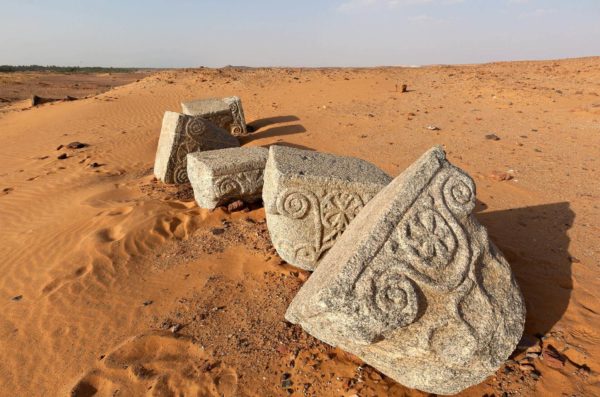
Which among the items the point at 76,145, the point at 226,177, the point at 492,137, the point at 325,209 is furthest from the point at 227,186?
the point at 76,145

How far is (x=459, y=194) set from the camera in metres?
2.40

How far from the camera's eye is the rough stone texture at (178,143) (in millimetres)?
6352

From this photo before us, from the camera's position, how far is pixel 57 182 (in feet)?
23.4

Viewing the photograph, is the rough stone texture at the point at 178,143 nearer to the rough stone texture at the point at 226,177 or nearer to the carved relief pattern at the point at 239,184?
the rough stone texture at the point at 226,177

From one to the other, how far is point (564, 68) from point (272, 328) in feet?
69.7

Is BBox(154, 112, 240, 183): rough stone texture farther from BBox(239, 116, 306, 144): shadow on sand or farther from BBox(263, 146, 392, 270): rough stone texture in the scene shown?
BBox(263, 146, 392, 270): rough stone texture

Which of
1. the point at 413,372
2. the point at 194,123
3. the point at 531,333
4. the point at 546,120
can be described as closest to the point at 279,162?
the point at 413,372

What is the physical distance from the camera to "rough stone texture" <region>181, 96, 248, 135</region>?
8.93 m

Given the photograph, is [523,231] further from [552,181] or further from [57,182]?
[57,182]

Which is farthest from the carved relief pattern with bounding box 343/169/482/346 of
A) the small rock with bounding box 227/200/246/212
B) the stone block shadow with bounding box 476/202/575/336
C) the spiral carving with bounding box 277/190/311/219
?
the small rock with bounding box 227/200/246/212

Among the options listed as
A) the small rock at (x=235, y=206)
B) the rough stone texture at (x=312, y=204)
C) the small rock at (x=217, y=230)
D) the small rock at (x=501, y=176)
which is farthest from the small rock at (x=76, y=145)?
the small rock at (x=501, y=176)

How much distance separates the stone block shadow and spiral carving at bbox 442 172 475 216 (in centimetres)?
115

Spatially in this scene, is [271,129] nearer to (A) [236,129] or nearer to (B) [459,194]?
(A) [236,129]

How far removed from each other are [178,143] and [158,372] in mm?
4353
